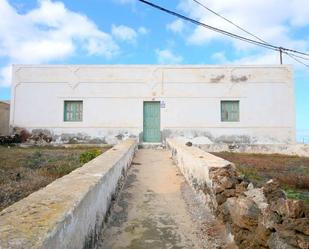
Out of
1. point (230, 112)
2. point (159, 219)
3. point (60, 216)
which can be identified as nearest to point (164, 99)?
point (230, 112)

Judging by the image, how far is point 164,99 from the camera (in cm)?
2102

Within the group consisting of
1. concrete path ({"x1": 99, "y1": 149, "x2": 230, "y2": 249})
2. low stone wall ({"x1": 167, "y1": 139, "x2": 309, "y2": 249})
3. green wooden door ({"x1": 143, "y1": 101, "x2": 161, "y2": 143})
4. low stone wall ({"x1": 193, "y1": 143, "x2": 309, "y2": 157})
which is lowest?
concrete path ({"x1": 99, "y1": 149, "x2": 230, "y2": 249})

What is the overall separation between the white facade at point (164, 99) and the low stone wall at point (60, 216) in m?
16.1

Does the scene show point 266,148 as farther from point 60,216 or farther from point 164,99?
point 60,216

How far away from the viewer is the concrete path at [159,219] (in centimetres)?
483

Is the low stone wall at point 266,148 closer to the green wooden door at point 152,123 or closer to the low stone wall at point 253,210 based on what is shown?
the green wooden door at point 152,123

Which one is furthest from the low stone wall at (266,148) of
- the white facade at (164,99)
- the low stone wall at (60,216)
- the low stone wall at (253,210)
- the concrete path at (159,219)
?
the low stone wall at (60,216)

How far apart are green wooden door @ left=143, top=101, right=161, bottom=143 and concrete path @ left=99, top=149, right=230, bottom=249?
12148mm

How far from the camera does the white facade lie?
2098 centimetres

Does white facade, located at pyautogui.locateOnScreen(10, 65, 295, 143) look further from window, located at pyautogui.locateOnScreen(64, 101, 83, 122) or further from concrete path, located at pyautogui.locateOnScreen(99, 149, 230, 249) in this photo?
concrete path, located at pyautogui.locateOnScreen(99, 149, 230, 249)

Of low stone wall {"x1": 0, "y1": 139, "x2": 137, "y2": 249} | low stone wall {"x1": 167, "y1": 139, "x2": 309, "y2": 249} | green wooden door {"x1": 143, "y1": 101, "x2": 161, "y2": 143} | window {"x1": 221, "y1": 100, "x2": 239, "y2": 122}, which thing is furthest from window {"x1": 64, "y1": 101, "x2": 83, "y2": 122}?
low stone wall {"x1": 0, "y1": 139, "x2": 137, "y2": 249}

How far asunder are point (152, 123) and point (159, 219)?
15.3 meters

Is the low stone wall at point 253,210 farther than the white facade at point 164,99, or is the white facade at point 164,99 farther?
the white facade at point 164,99

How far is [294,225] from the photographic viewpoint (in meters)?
3.29
